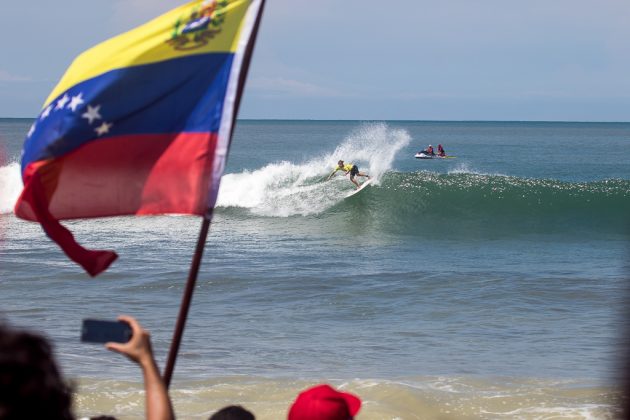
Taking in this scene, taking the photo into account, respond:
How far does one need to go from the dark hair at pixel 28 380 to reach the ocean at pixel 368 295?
0.76 m

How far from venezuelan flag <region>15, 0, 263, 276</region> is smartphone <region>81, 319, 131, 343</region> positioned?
1.39 m

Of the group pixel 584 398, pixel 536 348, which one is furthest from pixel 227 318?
pixel 584 398

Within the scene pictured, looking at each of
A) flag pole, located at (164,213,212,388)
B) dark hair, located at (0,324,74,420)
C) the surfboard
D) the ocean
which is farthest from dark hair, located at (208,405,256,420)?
the surfboard

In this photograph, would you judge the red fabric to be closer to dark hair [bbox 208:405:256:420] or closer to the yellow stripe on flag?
the yellow stripe on flag

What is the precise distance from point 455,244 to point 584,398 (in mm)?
13077

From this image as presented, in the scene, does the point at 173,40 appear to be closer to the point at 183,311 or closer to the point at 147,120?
the point at 147,120

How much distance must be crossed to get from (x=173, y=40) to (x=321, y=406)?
77.3 inches

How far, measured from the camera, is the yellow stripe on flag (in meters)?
4.14

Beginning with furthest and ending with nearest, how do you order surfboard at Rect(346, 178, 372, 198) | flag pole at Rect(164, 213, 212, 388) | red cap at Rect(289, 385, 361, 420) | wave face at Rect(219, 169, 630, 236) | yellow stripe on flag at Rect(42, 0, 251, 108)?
1. surfboard at Rect(346, 178, 372, 198)
2. wave face at Rect(219, 169, 630, 236)
3. yellow stripe on flag at Rect(42, 0, 251, 108)
4. flag pole at Rect(164, 213, 212, 388)
5. red cap at Rect(289, 385, 361, 420)

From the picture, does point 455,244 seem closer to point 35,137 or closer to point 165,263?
point 165,263

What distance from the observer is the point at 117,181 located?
13.8ft

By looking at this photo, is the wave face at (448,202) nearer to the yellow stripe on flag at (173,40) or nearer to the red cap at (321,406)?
the yellow stripe on flag at (173,40)

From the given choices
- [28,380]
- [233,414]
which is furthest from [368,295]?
[28,380]

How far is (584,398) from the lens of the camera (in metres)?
8.73
